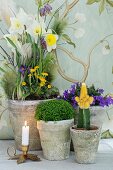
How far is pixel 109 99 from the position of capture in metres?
1.29

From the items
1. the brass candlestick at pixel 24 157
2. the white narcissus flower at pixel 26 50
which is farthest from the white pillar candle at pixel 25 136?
the white narcissus flower at pixel 26 50

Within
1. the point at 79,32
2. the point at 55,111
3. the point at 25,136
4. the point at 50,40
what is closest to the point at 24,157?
the point at 25,136

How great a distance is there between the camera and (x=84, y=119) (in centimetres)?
117

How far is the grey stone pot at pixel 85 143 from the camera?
3.73 feet

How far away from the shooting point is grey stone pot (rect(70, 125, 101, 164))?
114 cm

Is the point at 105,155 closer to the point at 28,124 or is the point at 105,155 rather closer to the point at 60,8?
the point at 28,124

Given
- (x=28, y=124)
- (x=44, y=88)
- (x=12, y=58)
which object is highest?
(x=12, y=58)

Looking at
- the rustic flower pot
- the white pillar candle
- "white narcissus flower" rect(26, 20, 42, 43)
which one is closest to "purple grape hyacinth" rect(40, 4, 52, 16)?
"white narcissus flower" rect(26, 20, 42, 43)

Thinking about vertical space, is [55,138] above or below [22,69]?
below

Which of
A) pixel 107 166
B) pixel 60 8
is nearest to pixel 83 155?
pixel 107 166

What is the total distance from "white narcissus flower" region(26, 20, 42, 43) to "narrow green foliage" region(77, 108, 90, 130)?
0.31 meters

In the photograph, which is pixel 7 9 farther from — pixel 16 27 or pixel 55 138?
pixel 55 138

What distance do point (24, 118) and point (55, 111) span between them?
0.51ft

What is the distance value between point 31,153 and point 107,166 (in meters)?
0.30
